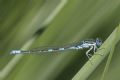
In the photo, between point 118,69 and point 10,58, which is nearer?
point 118,69

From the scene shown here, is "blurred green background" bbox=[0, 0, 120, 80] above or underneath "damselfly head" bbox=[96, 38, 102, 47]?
above

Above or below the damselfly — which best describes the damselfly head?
below

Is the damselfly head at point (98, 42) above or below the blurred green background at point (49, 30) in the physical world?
below

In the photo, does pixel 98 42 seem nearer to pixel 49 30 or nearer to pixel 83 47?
pixel 83 47

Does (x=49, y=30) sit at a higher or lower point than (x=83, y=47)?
higher

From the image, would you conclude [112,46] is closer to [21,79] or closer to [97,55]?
[97,55]

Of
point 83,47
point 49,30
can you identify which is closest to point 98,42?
point 83,47

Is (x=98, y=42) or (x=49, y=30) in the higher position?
(x=49, y=30)

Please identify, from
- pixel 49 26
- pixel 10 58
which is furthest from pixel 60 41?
pixel 10 58
